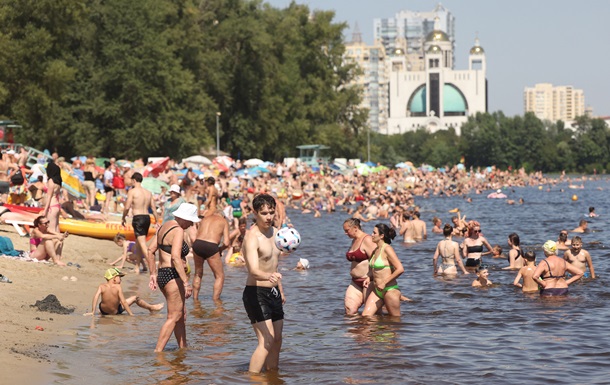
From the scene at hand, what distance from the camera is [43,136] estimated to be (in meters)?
47.7

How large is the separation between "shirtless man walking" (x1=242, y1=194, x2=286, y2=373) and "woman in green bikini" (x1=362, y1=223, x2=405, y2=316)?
366 cm

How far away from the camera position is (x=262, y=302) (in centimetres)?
867

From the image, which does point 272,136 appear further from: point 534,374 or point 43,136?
point 534,374

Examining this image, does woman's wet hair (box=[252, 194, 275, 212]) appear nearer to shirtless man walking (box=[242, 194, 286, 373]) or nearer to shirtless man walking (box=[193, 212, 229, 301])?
shirtless man walking (box=[242, 194, 286, 373])

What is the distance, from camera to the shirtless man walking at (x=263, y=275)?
852 cm

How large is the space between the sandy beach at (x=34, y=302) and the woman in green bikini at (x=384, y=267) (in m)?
3.83

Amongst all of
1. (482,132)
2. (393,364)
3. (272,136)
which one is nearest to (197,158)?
(272,136)

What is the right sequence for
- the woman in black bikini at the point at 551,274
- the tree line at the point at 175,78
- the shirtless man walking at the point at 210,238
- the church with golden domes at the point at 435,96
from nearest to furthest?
the shirtless man walking at the point at 210,238, the woman in black bikini at the point at 551,274, the tree line at the point at 175,78, the church with golden domes at the point at 435,96

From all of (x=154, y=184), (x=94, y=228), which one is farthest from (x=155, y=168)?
(x=94, y=228)

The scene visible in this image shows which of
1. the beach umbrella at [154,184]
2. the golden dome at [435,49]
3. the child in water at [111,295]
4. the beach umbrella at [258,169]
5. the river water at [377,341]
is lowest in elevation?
the river water at [377,341]

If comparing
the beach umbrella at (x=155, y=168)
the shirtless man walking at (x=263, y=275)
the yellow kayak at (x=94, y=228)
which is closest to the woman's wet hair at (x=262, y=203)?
the shirtless man walking at (x=263, y=275)

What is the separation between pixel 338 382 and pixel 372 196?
47.8 meters

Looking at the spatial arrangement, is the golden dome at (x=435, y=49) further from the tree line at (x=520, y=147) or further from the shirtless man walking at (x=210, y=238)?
the shirtless man walking at (x=210, y=238)

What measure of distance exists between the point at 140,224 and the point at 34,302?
2.81m
